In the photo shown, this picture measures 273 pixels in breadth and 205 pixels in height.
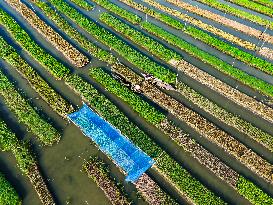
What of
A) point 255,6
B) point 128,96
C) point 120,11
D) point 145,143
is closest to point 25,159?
point 145,143

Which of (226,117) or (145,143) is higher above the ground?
(226,117)

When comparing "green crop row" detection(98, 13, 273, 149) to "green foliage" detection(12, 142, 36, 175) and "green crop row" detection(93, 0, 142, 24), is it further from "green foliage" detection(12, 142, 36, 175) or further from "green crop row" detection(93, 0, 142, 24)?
"green foliage" detection(12, 142, 36, 175)

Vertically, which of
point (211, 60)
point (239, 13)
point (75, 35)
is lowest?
point (75, 35)

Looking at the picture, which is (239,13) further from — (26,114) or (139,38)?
(26,114)

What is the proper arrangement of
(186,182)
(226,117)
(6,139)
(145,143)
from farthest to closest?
(226,117) < (6,139) < (145,143) < (186,182)

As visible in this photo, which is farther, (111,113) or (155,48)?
(155,48)

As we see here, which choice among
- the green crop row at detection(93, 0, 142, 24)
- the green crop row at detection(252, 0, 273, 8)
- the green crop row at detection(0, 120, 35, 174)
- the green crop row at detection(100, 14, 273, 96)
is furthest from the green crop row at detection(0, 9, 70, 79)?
the green crop row at detection(252, 0, 273, 8)

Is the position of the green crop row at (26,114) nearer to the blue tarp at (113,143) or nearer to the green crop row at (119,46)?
the blue tarp at (113,143)

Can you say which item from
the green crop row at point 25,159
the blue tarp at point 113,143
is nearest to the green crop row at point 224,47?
the blue tarp at point 113,143
